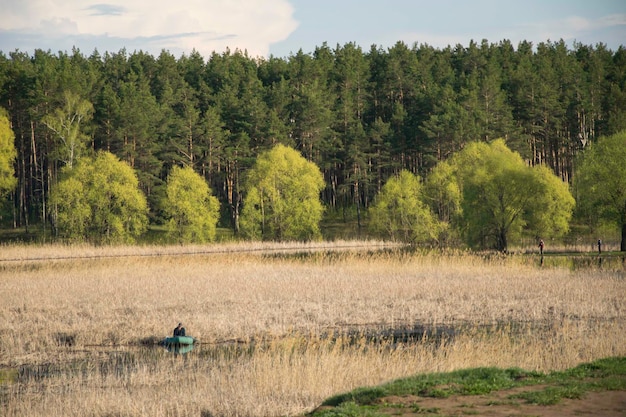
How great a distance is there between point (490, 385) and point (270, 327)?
12.5 metres

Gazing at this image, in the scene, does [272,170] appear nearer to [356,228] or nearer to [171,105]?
[356,228]

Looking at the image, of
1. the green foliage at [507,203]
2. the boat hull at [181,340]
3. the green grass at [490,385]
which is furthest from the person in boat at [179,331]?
the green foliage at [507,203]

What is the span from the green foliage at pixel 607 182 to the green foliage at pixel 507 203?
2815 millimetres

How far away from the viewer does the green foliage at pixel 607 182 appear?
192 ft

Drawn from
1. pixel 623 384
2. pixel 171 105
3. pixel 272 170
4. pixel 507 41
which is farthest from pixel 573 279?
pixel 507 41

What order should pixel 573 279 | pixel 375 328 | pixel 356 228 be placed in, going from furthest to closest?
1. pixel 356 228
2. pixel 573 279
3. pixel 375 328

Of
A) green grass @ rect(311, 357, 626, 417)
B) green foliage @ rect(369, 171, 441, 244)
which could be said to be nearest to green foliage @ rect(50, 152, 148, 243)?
green foliage @ rect(369, 171, 441, 244)

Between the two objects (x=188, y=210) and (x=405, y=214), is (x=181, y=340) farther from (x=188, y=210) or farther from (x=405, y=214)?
(x=405, y=214)

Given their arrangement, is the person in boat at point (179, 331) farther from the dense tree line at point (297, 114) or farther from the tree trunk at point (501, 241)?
the dense tree line at point (297, 114)

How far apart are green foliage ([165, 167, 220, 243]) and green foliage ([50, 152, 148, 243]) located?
3.45m

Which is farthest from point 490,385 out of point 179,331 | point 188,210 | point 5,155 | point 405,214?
point 5,155

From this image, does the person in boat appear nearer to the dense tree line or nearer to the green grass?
the green grass

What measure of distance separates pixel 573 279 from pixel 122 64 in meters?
94.4

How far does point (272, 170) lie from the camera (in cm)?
8256
